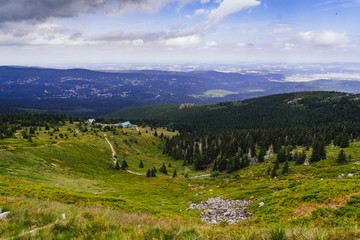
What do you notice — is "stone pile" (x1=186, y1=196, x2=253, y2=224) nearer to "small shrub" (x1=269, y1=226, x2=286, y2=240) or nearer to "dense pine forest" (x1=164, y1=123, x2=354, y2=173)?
"small shrub" (x1=269, y1=226, x2=286, y2=240)

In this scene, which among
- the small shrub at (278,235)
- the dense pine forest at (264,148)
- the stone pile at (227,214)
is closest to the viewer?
the small shrub at (278,235)

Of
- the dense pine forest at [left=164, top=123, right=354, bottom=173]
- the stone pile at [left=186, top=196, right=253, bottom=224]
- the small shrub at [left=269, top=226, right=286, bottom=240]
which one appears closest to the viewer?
the small shrub at [left=269, top=226, right=286, bottom=240]

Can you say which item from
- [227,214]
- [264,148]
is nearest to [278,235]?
[227,214]

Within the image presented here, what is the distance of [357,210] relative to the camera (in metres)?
15.6

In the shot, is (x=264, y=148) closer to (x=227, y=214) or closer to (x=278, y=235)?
(x=227, y=214)

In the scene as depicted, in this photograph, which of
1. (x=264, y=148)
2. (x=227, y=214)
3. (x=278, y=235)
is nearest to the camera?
(x=278, y=235)

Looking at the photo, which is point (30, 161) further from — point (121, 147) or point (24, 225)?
point (121, 147)

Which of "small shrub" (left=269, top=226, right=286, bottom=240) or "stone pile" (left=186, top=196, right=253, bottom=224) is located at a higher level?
"small shrub" (left=269, top=226, right=286, bottom=240)

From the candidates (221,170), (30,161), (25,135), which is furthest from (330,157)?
(25,135)

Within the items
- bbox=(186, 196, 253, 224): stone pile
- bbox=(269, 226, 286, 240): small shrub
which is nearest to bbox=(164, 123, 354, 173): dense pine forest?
bbox=(186, 196, 253, 224): stone pile

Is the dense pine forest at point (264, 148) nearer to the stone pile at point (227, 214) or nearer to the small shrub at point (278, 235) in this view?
the stone pile at point (227, 214)

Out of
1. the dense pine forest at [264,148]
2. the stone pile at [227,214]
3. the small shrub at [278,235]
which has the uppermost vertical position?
the small shrub at [278,235]

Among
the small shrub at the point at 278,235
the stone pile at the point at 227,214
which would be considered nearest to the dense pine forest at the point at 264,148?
the stone pile at the point at 227,214

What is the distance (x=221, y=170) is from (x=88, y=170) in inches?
2635
